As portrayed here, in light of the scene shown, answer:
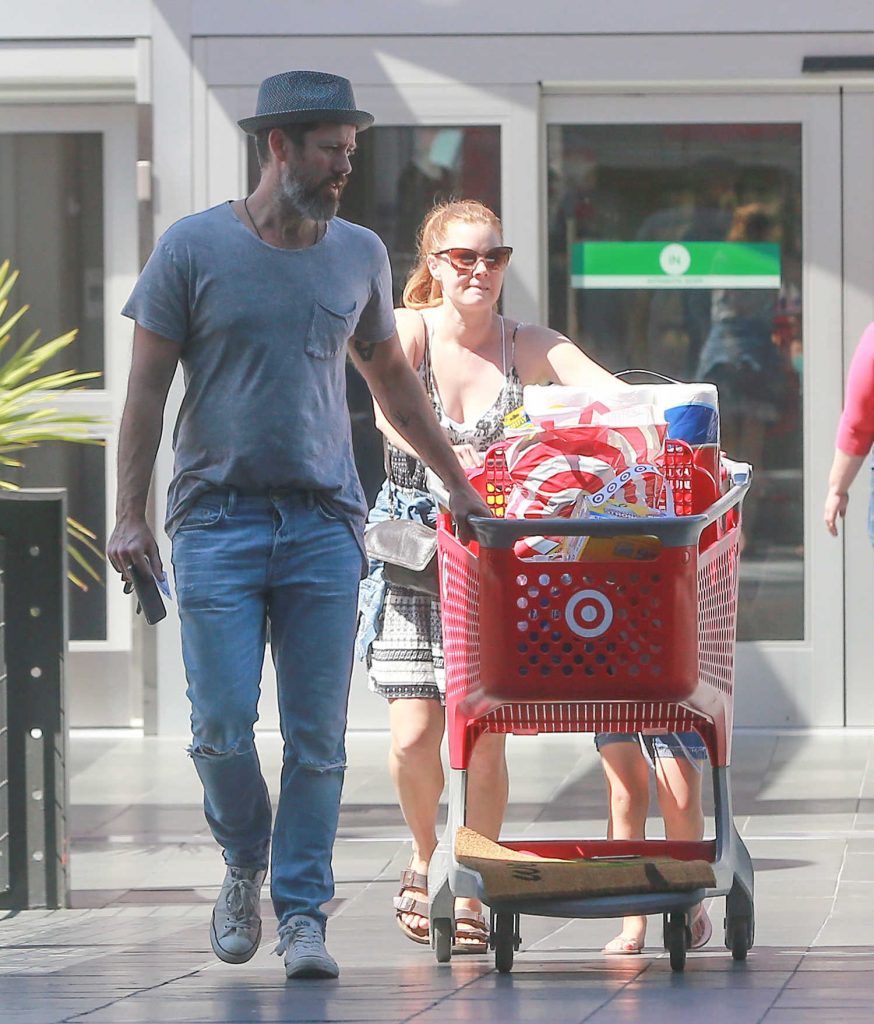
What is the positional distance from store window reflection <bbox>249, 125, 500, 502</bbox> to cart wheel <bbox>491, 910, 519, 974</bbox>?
14.4 ft

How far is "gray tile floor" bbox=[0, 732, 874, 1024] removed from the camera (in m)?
4.05

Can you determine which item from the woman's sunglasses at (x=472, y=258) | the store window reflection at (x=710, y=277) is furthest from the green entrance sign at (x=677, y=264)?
the woman's sunglasses at (x=472, y=258)

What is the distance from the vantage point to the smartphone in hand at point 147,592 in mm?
4441

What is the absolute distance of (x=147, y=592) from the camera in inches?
175

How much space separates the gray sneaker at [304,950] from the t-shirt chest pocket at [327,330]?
1.25 m

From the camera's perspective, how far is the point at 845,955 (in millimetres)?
4738

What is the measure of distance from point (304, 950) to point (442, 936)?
1.46ft

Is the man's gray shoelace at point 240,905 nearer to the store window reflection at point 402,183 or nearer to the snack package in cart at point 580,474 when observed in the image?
the snack package in cart at point 580,474

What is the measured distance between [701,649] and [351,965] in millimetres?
1127

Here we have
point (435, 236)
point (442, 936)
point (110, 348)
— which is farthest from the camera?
point (110, 348)

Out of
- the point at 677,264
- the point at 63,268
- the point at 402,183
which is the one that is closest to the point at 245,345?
the point at 402,183

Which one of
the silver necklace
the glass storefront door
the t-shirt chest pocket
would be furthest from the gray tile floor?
the silver necklace

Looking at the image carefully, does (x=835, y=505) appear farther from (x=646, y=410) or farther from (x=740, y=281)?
(x=646, y=410)

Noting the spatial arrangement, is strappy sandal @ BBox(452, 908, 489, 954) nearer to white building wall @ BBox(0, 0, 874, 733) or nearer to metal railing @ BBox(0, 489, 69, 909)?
metal railing @ BBox(0, 489, 69, 909)
